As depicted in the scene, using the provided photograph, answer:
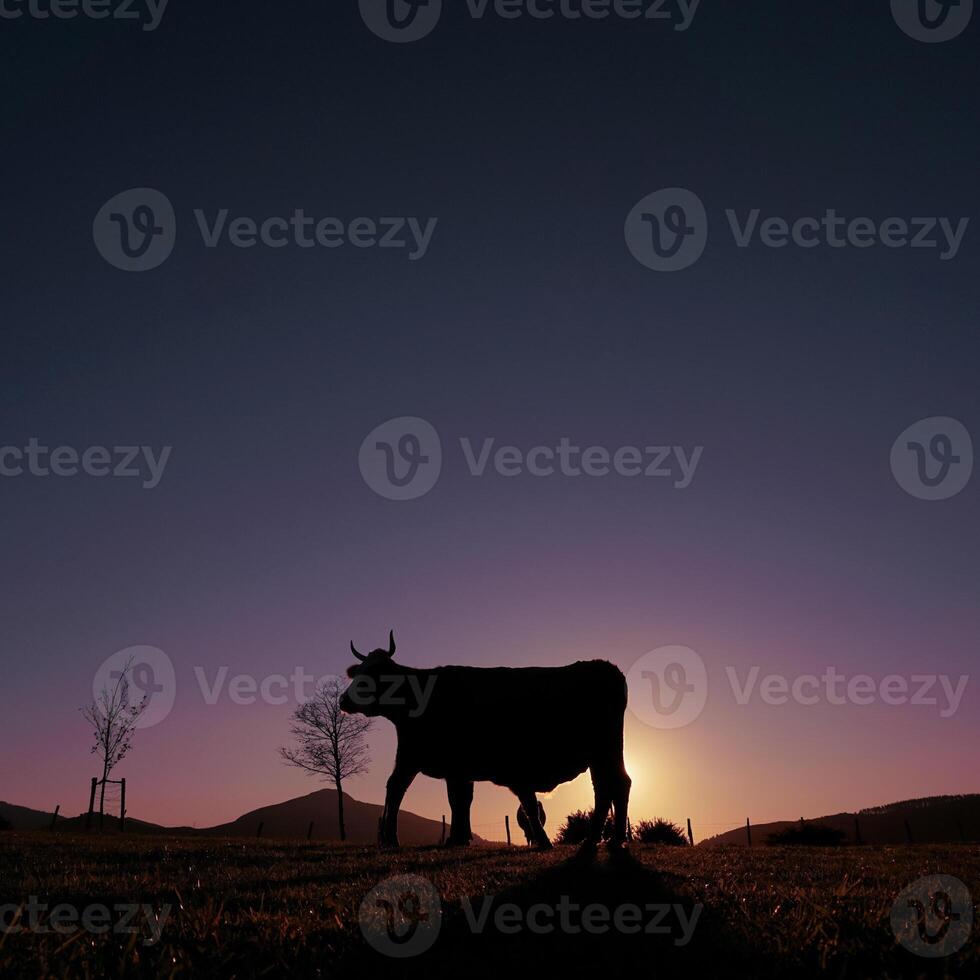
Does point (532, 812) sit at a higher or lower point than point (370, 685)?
lower

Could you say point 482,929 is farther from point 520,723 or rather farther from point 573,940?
point 520,723

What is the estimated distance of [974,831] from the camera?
71.1 m

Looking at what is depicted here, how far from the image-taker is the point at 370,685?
17.5 meters

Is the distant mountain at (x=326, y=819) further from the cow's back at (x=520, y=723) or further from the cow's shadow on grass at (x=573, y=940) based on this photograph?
the cow's shadow on grass at (x=573, y=940)

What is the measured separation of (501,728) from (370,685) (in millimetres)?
3852

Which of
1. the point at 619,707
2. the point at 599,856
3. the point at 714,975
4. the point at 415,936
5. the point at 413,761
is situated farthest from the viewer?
the point at 413,761

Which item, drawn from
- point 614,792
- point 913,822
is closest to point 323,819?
point 913,822

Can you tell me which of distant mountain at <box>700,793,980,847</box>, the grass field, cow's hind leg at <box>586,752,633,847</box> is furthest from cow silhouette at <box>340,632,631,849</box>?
distant mountain at <box>700,793,980,847</box>

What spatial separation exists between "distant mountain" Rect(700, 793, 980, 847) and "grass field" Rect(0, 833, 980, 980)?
6756 centimetres

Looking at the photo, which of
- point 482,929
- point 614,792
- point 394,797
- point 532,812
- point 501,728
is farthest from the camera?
point 394,797

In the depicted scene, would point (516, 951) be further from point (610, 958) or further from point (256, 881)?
point (256, 881)

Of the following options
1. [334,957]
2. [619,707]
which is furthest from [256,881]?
[619,707]

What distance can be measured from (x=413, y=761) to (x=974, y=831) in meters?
73.9

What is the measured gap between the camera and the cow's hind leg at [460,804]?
16484mm
